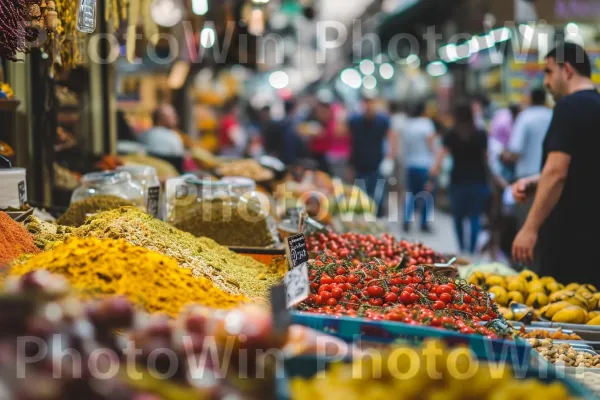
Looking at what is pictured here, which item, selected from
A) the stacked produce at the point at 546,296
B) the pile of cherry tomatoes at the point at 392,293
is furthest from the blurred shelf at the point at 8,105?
the stacked produce at the point at 546,296

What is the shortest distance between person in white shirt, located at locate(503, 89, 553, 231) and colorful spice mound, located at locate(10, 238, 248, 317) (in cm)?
702

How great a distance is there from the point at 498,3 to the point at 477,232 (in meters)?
3.34

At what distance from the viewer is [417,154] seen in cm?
→ 1287

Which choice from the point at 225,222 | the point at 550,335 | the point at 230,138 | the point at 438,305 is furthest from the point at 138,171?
the point at 230,138

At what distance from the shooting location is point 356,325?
2.51 metres

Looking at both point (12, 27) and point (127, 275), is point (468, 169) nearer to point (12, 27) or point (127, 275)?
point (12, 27)

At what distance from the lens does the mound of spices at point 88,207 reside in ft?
14.6

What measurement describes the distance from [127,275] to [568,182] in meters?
3.42

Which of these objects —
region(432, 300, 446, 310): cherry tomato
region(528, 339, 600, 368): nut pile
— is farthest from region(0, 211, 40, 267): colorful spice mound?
region(528, 339, 600, 368): nut pile

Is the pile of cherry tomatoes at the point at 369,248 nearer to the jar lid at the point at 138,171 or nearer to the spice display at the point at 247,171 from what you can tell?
the jar lid at the point at 138,171

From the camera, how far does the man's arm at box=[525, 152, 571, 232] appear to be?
4809 mm

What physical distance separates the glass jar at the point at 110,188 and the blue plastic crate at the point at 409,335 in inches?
97.8

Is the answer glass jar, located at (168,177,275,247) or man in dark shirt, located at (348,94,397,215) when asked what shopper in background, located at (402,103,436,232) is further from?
glass jar, located at (168,177,275,247)

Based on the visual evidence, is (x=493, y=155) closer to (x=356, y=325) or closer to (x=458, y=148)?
(x=458, y=148)
